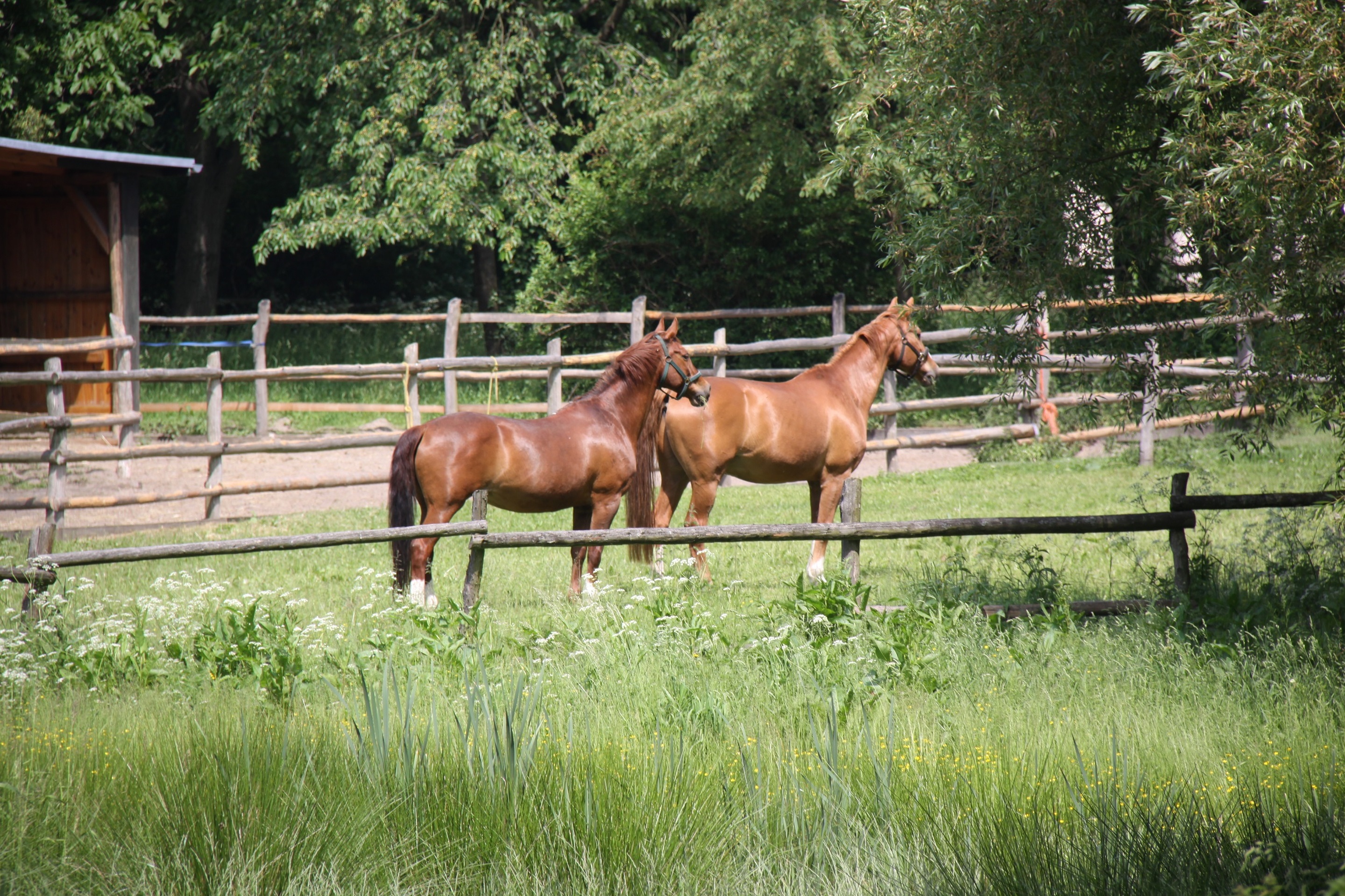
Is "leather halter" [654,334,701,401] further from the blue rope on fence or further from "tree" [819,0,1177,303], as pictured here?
the blue rope on fence

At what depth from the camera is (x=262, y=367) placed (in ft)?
57.3

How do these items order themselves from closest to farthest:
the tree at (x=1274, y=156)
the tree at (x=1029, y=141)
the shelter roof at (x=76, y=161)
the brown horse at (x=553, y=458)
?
1. the tree at (x=1274, y=156)
2. the tree at (x=1029, y=141)
3. the brown horse at (x=553, y=458)
4. the shelter roof at (x=76, y=161)

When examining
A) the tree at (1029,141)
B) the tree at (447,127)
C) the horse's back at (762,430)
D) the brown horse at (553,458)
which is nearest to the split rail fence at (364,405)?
the horse's back at (762,430)

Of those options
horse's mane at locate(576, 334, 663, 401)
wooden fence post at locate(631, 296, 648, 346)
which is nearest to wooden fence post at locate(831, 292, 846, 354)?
wooden fence post at locate(631, 296, 648, 346)

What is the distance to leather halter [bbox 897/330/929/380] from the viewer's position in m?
9.41

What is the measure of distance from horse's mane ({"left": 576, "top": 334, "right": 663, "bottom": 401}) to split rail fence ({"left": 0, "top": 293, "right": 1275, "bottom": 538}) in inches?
87.6

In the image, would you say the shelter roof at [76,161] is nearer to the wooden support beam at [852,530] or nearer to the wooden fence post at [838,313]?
A: the wooden fence post at [838,313]

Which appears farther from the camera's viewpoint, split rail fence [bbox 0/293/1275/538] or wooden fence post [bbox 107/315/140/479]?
wooden fence post [bbox 107/315/140/479]

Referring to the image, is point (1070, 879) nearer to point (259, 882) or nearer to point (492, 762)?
point (492, 762)

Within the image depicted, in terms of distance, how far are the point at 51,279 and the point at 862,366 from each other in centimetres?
1311

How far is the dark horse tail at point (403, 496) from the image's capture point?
692 centimetres

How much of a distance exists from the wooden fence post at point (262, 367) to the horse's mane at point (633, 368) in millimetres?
9901

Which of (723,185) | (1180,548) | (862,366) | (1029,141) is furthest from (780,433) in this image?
(723,185)

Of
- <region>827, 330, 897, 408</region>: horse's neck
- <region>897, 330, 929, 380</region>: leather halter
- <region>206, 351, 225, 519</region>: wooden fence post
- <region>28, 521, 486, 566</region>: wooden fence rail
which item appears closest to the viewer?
<region>28, 521, 486, 566</region>: wooden fence rail
